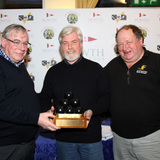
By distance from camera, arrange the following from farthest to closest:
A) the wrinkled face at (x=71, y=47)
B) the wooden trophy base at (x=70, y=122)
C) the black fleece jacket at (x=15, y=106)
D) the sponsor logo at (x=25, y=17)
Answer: the sponsor logo at (x=25, y=17)
the wrinkled face at (x=71, y=47)
the wooden trophy base at (x=70, y=122)
the black fleece jacket at (x=15, y=106)

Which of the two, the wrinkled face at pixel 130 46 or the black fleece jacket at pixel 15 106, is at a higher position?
the wrinkled face at pixel 130 46

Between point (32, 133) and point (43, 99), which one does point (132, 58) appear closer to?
point (43, 99)

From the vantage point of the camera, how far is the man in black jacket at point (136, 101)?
2.06 metres

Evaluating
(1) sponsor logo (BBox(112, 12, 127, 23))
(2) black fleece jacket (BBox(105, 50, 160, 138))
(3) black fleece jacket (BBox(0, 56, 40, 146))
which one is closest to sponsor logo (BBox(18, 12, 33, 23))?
(1) sponsor logo (BBox(112, 12, 127, 23))

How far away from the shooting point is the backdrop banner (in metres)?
3.65

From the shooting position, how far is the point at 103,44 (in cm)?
370

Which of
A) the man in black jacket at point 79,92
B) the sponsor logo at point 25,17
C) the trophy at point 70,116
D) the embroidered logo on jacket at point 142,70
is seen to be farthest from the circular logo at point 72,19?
the trophy at point 70,116

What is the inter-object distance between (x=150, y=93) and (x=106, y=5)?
3.27m

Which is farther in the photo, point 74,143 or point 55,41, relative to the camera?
point 55,41

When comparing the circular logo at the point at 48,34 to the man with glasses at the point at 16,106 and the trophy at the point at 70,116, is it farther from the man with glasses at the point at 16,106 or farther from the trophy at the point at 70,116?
the trophy at the point at 70,116

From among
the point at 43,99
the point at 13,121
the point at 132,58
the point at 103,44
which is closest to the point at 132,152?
the point at 132,58

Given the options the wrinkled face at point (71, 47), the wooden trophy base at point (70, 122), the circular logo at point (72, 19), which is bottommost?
the wooden trophy base at point (70, 122)

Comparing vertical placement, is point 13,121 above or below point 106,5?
below

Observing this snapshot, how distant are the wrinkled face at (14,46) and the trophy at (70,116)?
27.6 inches
